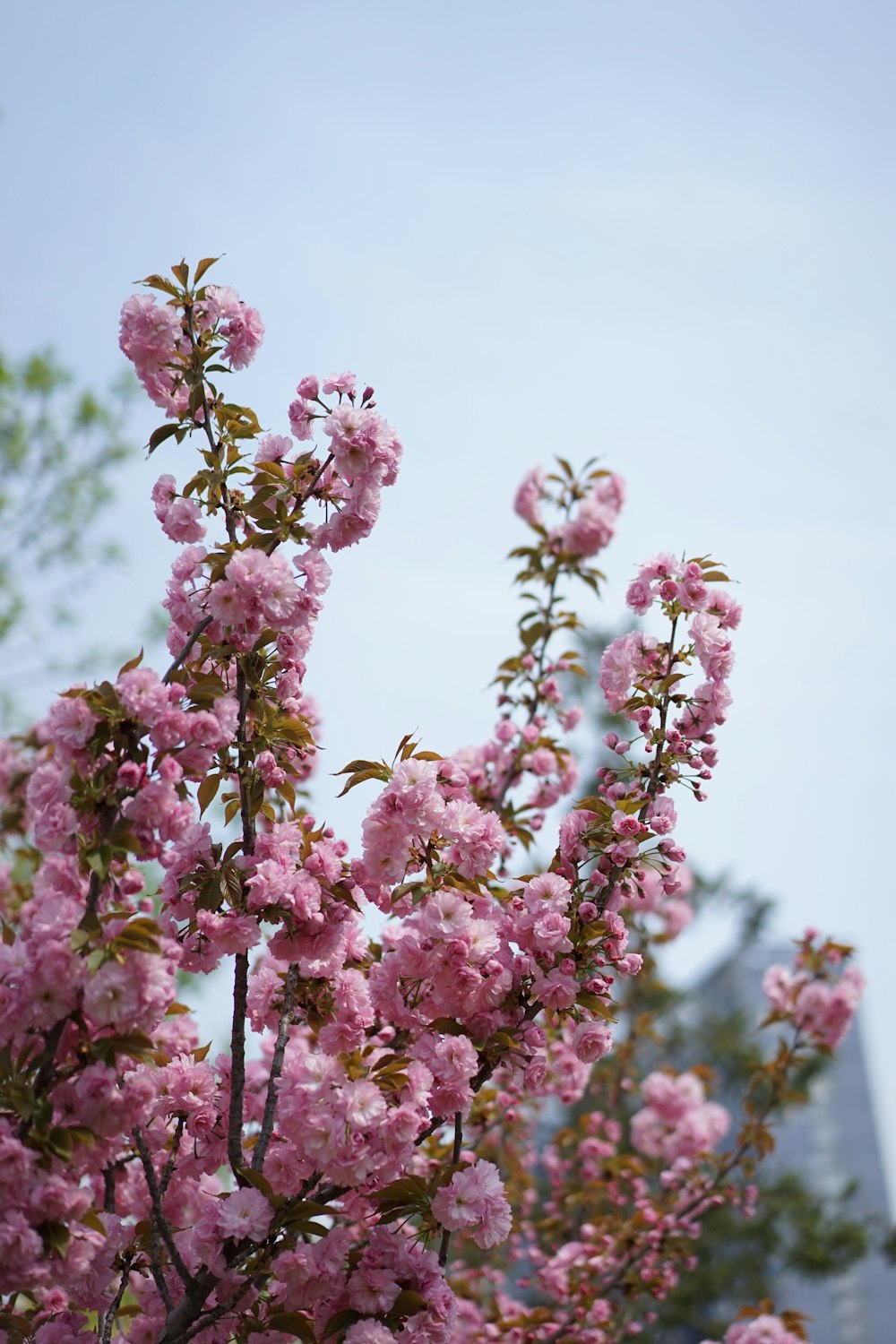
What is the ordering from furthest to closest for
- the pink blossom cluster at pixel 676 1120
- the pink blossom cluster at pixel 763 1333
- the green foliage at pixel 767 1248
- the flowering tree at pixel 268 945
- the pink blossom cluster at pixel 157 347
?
1. the green foliage at pixel 767 1248
2. the pink blossom cluster at pixel 676 1120
3. the pink blossom cluster at pixel 763 1333
4. the pink blossom cluster at pixel 157 347
5. the flowering tree at pixel 268 945

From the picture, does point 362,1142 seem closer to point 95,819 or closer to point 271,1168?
point 271,1168

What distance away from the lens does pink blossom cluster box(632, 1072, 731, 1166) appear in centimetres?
480

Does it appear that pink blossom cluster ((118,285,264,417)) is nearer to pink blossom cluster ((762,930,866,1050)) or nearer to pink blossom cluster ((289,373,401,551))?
pink blossom cluster ((289,373,401,551))

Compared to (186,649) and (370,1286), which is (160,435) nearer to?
(186,649)

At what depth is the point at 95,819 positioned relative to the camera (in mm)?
1837

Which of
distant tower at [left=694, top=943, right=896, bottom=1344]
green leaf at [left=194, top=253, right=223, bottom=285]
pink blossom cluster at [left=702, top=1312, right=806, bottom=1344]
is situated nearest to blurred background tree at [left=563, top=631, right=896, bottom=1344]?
pink blossom cluster at [left=702, top=1312, right=806, bottom=1344]

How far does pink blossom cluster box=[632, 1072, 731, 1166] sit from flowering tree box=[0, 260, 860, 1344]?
2719 millimetres

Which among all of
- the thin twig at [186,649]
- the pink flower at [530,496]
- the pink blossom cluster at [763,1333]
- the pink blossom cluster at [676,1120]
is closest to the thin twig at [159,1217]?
the thin twig at [186,649]

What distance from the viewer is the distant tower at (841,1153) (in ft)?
98.8

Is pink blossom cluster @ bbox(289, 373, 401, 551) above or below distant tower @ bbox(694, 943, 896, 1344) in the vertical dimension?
below

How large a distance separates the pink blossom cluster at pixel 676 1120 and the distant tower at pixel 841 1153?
25.1 m

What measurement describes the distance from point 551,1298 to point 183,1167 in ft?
6.55

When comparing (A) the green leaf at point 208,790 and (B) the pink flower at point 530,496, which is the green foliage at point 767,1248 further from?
(A) the green leaf at point 208,790

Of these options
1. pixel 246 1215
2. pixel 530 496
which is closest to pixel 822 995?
pixel 530 496
